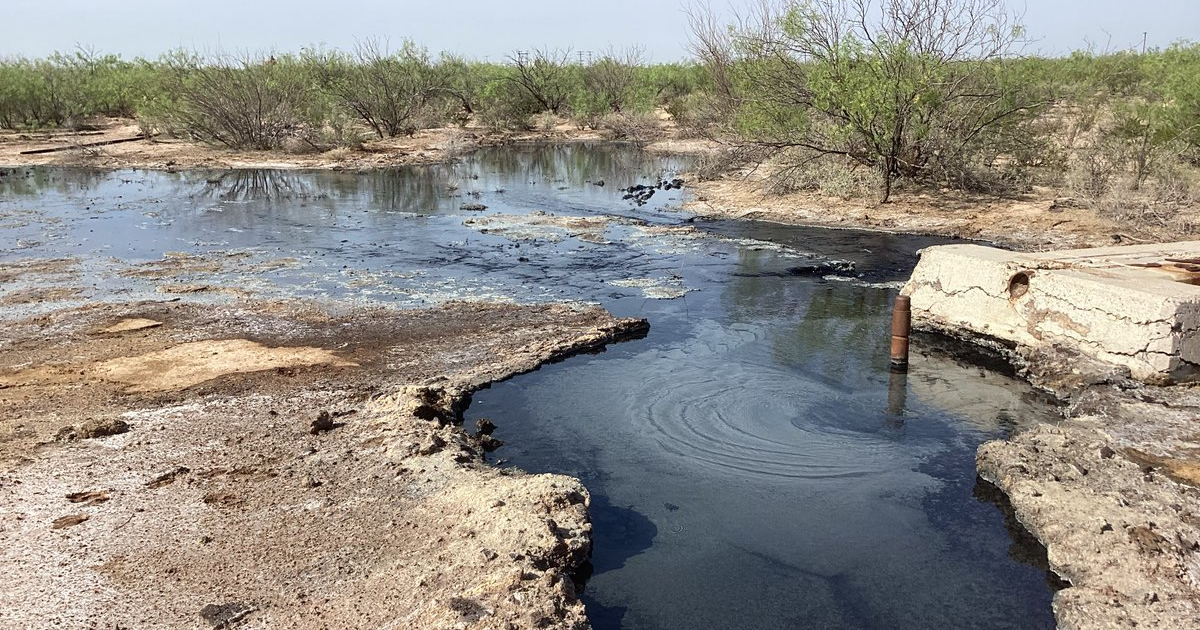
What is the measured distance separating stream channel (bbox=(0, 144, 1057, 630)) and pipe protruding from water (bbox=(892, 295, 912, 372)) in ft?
Result: 0.62

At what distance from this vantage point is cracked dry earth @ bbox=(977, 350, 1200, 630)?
14.1 ft

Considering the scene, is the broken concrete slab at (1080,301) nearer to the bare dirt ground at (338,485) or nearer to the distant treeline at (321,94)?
the bare dirt ground at (338,485)

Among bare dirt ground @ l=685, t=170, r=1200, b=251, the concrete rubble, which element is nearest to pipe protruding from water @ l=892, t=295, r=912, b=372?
the concrete rubble

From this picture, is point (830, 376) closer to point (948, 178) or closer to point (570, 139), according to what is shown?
point (948, 178)

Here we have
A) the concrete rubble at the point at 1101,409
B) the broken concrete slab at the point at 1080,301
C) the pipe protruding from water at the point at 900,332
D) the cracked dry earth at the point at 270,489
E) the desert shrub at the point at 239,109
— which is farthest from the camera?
the desert shrub at the point at 239,109

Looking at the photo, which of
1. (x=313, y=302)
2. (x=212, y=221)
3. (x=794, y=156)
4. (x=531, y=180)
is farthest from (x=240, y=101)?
(x=313, y=302)

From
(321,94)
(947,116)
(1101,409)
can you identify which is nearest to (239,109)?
(321,94)

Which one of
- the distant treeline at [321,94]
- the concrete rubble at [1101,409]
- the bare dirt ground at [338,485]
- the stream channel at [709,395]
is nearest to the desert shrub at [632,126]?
the distant treeline at [321,94]

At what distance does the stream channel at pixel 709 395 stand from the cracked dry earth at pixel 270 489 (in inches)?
21.7

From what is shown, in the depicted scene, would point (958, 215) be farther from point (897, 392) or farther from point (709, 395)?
point (709, 395)

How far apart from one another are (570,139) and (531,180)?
45.2 ft

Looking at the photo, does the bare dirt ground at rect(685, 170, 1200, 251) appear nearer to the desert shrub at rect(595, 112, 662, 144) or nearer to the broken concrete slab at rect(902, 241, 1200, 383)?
the broken concrete slab at rect(902, 241, 1200, 383)

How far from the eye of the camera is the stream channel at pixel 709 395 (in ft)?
15.9

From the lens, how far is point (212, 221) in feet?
53.6
